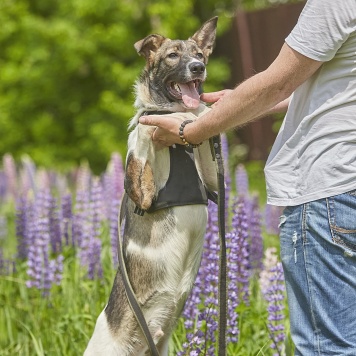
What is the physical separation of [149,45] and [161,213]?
746 mm

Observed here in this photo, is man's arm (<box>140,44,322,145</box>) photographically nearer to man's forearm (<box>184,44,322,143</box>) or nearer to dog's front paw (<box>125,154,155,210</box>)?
man's forearm (<box>184,44,322,143</box>)

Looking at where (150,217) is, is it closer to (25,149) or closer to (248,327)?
(248,327)

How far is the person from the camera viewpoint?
8.30 feet

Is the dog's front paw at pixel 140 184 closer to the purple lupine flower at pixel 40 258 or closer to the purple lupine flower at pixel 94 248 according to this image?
the purple lupine flower at pixel 40 258

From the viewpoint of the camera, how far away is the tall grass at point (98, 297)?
4082 millimetres

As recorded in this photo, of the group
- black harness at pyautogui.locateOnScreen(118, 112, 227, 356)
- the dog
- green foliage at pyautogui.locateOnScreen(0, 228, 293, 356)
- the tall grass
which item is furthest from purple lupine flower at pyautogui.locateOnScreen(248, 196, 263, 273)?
black harness at pyautogui.locateOnScreen(118, 112, 227, 356)

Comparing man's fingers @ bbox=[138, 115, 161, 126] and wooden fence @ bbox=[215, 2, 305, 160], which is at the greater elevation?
wooden fence @ bbox=[215, 2, 305, 160]

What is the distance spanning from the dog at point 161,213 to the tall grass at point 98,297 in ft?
1.41

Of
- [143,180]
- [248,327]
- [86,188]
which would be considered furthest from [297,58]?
[86,188]

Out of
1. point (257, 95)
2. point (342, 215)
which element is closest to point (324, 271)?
point (342, 215)

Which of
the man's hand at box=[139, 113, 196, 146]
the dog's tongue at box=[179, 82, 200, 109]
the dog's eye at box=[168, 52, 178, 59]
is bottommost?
the man's hand at box=[139, 113, 196, 146]

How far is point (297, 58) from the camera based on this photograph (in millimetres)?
2535

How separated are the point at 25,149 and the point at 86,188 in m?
8.36

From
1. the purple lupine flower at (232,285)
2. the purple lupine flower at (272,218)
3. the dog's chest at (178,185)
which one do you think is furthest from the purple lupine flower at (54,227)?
the dog's chest at (178,185)
